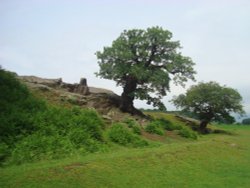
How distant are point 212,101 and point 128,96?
16857 millimetres

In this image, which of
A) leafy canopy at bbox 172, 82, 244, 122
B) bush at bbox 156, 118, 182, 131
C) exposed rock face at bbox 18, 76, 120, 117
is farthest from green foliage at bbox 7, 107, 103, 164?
Result: leafy canopy at bbox 172, 82, 244, 122

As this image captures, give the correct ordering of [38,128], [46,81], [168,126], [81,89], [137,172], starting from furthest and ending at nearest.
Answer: [81,89]
[168,126]
[46,81]
[38,128]
[137,172]

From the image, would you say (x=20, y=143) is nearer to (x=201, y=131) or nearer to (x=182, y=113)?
(x=201, y=131)

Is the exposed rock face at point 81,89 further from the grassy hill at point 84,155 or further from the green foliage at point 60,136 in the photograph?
the green foliage at point 60,136

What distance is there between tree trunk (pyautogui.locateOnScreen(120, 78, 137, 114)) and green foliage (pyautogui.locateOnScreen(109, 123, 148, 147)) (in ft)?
38.2

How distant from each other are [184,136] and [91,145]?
13.4 meters

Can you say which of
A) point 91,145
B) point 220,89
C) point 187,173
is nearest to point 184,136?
point 91,145

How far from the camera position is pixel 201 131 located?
146 ft

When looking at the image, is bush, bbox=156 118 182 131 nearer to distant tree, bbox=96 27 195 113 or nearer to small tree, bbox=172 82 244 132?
distant tree, bbox=96 27 195 113

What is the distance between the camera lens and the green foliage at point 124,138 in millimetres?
19156

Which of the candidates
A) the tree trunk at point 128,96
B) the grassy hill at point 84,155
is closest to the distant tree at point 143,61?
the tree trunk at point 128,96

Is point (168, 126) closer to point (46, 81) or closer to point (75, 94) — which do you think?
point (75, 94)

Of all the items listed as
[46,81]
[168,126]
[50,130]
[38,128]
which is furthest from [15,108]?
[168,126]

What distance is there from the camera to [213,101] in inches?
1729
